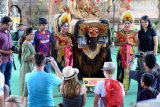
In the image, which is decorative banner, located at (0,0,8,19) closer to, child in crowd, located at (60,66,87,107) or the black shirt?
the black shirt

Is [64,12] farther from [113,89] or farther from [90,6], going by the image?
[113,89]

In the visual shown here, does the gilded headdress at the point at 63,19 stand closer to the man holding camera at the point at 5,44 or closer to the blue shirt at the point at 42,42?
the blue shirt at the point at 42,42

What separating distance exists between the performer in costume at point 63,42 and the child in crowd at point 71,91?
2.56 m

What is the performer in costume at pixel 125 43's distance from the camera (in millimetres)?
7434

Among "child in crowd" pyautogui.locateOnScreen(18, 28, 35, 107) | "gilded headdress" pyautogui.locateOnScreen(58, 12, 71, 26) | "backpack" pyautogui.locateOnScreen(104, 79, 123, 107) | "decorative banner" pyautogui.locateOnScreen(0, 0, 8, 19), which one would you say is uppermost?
"decorative banner" pyautogui.locateOnScreen(0, 0, 8, 19)

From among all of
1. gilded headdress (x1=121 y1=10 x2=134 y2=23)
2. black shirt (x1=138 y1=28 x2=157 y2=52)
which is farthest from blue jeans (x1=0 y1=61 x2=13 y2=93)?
black shirt (x1=138 y1=28 x2=157 y2=52)

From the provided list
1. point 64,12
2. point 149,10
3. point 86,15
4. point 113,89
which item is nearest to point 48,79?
point 113,89

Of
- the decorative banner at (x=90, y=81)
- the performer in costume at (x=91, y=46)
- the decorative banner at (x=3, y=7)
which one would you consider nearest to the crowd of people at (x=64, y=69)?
the performer in costume at (x=91, y=46)

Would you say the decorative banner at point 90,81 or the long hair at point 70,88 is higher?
the long hair at point 70,88

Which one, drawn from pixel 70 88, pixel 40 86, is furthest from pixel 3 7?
pixel 70 88

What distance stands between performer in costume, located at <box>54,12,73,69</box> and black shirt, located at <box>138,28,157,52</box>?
1.18 meters

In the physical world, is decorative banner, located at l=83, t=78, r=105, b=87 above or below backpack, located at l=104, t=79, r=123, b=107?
below

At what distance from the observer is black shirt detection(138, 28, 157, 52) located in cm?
734

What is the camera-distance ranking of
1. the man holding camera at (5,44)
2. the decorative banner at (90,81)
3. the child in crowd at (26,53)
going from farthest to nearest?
the decorative banner at (90,81) → the man holding camera at (5,44) → the child in crowd at (26,53)
